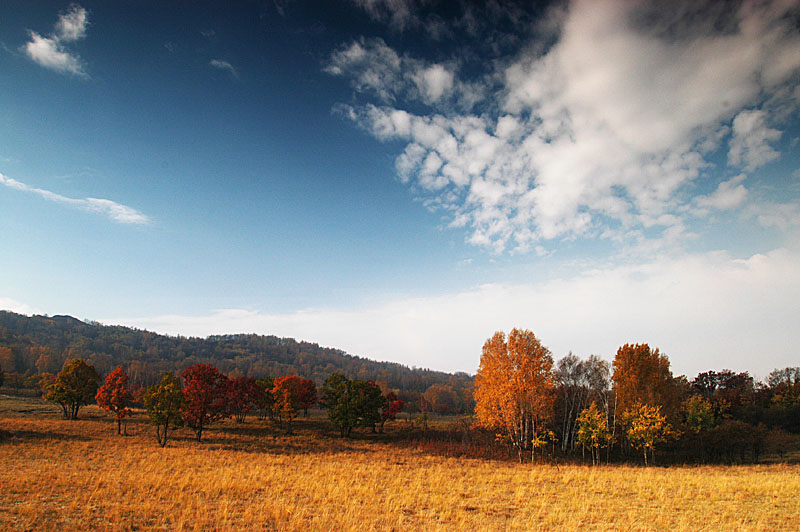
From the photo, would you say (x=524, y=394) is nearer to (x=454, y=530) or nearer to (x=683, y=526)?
(x=683, y=526)

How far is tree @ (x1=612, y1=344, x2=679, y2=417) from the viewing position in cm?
3712

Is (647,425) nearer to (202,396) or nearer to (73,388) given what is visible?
(202,396)

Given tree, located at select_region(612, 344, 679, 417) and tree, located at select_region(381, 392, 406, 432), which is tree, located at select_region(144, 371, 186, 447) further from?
tree, located at select_region(612, 344, 679, 417)

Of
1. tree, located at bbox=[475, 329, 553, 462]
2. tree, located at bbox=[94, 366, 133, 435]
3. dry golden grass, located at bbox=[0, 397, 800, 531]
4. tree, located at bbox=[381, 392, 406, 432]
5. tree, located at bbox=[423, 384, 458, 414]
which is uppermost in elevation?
tree, located at bbox=[475, 329, 553, 462]

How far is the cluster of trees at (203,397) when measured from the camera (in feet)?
137

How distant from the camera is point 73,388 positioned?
173 ft

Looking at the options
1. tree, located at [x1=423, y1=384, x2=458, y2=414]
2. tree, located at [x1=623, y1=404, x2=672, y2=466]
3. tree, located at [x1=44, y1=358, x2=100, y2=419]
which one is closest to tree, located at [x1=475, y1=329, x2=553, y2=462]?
tree, located at [x1=623, y1=404, x2=672, y2=466]

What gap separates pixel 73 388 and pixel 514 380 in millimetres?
63156

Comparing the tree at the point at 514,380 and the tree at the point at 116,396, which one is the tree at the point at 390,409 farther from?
the tree at the point at 116,396

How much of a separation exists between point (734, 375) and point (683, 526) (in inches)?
3701

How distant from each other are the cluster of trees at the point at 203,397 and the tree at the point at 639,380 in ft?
116

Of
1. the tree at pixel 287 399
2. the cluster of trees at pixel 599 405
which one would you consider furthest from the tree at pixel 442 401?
the cluster of trees at pixel 599 405

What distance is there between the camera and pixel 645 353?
38062mm

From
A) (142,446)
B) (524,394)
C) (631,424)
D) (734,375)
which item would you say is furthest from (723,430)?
(142,446)
